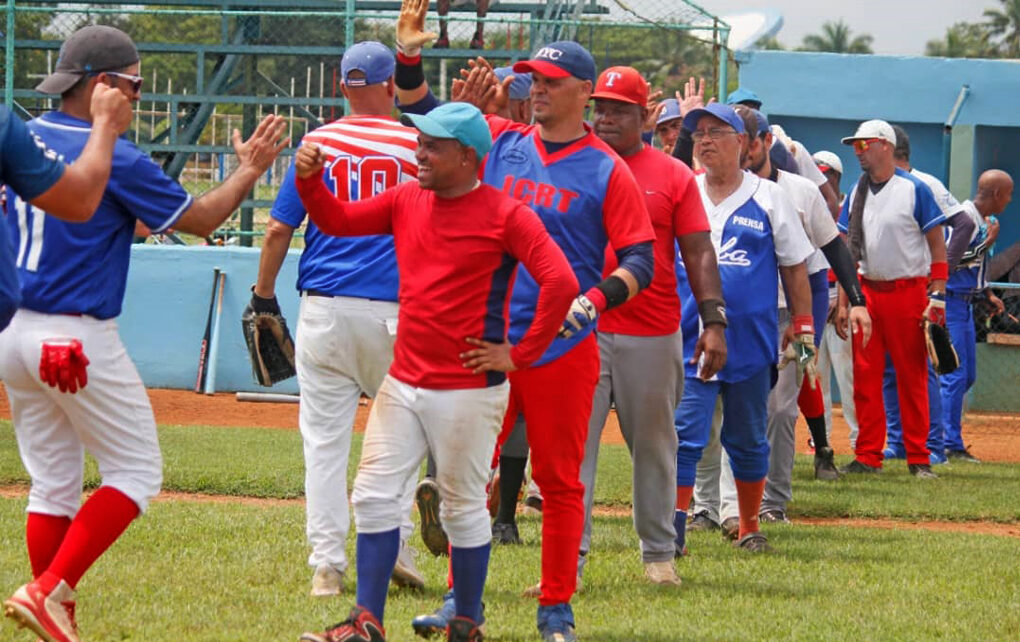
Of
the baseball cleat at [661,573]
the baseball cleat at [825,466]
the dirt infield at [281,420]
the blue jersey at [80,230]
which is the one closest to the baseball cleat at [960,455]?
the dirt infield at [281,420]

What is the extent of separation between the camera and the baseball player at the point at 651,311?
6.49m

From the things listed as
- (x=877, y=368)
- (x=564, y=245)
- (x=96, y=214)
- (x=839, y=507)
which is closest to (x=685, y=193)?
(x=564, y=245)

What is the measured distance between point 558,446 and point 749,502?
2.37 m

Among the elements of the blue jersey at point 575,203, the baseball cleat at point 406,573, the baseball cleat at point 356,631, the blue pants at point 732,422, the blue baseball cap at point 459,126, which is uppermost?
the blue baseball cap at point 459,126

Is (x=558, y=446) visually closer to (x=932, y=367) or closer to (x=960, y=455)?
(x=932, y=367)

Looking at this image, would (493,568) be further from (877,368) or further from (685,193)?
(877,368)

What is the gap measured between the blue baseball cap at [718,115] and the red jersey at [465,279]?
2442 mm

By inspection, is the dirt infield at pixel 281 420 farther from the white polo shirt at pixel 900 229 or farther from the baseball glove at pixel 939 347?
the white polo shirt at pixel 900 229

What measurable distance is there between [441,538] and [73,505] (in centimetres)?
148

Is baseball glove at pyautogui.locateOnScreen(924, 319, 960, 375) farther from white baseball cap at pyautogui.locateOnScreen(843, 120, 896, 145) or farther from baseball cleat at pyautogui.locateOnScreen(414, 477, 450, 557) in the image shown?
baseball cleat at pyautogui.locateOnScreen(414, 477, 450, 557)

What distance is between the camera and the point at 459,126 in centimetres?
518

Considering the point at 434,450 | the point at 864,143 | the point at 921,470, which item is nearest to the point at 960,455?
the point at 921,470

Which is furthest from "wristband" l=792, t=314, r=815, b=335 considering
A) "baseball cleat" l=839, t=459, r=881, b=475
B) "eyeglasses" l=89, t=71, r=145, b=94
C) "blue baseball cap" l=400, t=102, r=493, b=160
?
"eyeglasses" l=89, t=71, r=145, b=94

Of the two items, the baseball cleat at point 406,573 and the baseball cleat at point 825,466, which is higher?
the baseball cleat at point 406,573
